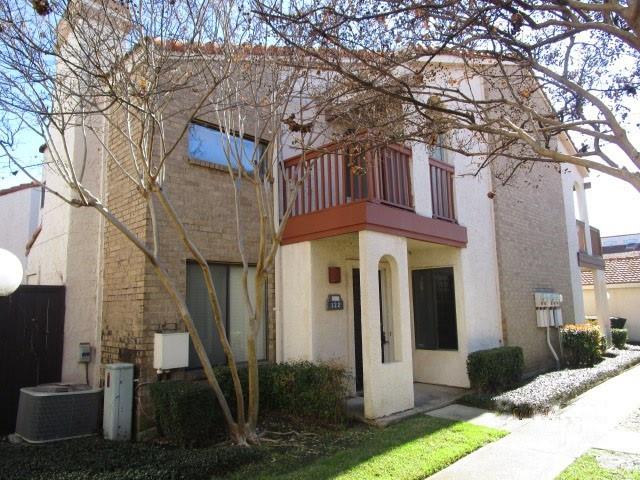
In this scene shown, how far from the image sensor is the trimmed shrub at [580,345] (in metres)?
12.6

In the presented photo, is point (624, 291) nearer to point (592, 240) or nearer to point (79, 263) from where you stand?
point (592, 240)

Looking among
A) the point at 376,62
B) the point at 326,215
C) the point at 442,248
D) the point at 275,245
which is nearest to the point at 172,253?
the point at 275,245

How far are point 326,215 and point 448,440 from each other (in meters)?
3.83

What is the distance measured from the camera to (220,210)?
8.36 metres

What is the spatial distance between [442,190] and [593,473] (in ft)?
19.8

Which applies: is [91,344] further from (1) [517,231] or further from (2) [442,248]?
(1) [517,231]

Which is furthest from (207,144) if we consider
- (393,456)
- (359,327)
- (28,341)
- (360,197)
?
(393,456)

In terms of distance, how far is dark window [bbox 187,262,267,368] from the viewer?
25.6 ft

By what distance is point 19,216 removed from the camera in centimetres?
1523

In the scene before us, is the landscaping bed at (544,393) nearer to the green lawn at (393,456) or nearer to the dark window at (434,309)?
the green lawn at (393,456)

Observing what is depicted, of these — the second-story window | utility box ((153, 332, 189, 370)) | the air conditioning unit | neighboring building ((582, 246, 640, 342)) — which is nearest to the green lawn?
utility box ((153, 332, 189, 370))

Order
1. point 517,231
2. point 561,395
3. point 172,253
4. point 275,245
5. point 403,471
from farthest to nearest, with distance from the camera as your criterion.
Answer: point 517,231 < point 561,395 < point 172,253 < point 275,245 < point 403,471

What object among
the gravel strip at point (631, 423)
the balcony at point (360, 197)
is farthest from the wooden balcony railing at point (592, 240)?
the gravel strip at point (631, 423)

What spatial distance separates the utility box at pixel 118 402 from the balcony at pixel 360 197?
3.54 metres
